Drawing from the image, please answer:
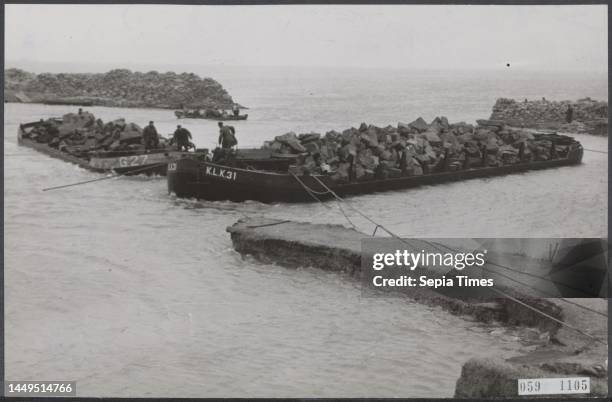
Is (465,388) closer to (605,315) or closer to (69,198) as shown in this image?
(605,315)

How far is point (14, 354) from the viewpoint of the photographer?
25.7 feet

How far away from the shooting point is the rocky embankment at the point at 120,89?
11.8 m

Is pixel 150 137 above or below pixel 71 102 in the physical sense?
below

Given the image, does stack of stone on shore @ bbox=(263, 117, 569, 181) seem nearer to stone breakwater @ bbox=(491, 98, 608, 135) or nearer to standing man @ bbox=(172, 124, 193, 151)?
stone breakwater @ bbox=(491, 98, 608, 135)

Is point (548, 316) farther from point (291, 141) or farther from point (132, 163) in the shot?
point (132, 163)

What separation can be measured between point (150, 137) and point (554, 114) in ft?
29.7

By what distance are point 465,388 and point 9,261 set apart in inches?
201

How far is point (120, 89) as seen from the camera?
20.2 meters

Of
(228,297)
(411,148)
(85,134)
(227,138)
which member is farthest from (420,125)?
(228,297)

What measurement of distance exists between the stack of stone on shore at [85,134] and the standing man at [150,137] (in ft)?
0.46

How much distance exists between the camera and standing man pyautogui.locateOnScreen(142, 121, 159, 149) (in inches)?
690

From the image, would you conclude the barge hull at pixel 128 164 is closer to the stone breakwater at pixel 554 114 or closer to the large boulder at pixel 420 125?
the large boulder at pixel 420 125

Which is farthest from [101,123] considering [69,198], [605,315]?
[605,315]

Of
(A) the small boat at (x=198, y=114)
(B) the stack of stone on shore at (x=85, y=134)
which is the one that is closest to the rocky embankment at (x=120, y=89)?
(A) the small boat at (x=198, y=114)
